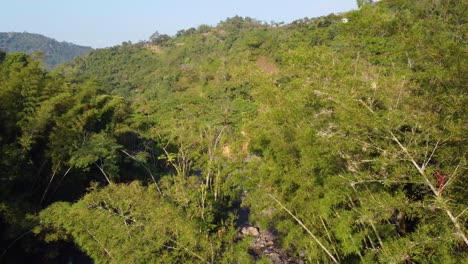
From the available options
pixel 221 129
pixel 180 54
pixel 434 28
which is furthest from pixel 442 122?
pixel 180 54

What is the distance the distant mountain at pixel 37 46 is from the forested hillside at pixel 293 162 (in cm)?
8922

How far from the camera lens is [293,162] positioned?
6.32m

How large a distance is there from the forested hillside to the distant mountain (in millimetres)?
89218

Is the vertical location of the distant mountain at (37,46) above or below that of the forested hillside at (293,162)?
above

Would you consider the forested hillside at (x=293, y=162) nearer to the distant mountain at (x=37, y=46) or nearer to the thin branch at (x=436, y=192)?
the thin branch at (x=436, y=192)

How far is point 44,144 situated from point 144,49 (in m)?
39.8

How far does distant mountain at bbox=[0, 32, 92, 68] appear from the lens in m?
95.1

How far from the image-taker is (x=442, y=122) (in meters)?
3.78

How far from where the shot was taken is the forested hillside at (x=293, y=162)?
3844 millimetres

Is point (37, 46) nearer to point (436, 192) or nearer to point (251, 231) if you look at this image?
point (251, 231)

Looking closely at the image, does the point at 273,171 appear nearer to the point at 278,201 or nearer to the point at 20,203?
the point at 278,201

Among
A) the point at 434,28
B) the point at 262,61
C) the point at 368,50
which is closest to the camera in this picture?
the point at 434,28

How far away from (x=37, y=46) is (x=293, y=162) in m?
112

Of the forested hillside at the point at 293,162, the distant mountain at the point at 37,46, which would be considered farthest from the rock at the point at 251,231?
the distant mountain at the point at 37,46
